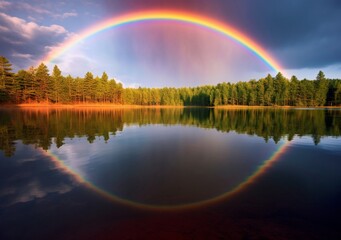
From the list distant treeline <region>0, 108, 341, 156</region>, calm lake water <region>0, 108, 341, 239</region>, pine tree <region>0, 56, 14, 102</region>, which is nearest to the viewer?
calm lake water <region>0, 108, 341, 239</region>

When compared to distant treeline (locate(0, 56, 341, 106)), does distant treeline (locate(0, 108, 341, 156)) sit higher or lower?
lower

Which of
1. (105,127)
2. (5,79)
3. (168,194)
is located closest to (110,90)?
(5,79)

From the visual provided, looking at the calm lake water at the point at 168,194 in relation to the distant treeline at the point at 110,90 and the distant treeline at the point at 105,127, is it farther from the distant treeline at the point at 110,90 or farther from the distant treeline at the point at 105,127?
the distant treeline at the point at 110,90

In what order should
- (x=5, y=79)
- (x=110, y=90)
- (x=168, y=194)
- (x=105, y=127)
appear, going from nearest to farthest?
(x=168, y=194) → (x=105, y=127) → (x=5, y=79) → (x=110, y=90)

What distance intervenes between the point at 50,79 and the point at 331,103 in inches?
6721

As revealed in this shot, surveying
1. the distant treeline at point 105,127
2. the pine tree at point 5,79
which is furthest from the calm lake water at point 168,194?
the pine tree at point 5,79

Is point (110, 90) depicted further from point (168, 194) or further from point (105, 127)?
point (168, 194)

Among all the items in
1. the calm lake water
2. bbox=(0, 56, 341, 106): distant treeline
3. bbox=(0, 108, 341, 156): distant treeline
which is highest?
bbox=(0, 56, 341, 106): distant treeline

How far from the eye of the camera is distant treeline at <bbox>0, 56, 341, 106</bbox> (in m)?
102

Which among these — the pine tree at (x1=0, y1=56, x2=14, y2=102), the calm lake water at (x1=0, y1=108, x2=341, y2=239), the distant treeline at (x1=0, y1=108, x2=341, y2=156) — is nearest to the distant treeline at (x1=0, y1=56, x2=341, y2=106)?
the pine tree at (x1=0, y1=56, x2=14, y2=102)

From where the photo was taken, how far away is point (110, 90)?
467ft

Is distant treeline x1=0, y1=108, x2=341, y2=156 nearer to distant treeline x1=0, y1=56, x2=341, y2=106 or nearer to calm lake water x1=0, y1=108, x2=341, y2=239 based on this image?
calm lake water x1=0, y1=108, x2=341, y2=239

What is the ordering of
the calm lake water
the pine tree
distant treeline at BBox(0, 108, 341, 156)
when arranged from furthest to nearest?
1. the pine tree
2. distant treeline at BBox(0, 108, 341, 156)
3. the calm lake water

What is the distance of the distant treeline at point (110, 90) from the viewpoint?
102 metres
